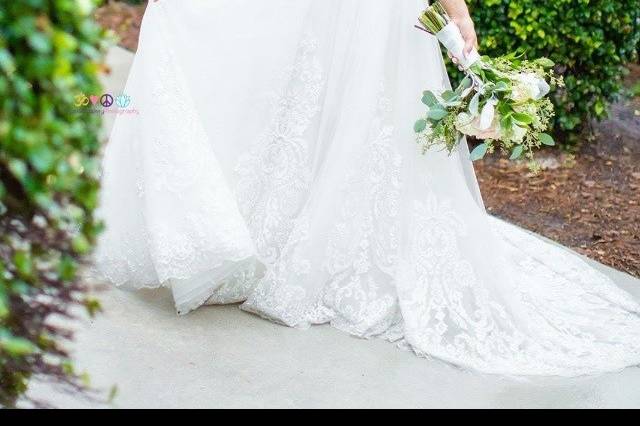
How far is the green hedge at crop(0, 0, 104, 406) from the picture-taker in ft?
5.38

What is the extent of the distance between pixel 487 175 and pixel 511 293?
2137mm

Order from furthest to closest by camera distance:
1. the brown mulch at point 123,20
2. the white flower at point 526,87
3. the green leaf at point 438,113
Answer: the brown mulch at point 123,20
the green leaf at point 438,113
the white flower at point 526,87

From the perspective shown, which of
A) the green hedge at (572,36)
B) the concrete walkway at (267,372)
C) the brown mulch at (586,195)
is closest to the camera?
the concrete walkway at (267,372)

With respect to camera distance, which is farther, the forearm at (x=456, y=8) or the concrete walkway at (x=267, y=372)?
the forearm at (x=456, y=8)

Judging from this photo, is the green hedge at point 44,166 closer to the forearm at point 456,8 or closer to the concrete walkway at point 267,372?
the concrete walkway at point 267,372

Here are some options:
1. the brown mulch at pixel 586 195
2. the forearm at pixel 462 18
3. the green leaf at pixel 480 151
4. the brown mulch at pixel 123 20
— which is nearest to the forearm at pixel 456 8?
the forearm at pixel 462 18

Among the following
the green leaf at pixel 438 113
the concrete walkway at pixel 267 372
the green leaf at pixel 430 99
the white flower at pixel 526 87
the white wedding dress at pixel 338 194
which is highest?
the white flower at pixel 526 87

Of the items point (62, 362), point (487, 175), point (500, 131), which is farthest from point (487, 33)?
point (62, 362)

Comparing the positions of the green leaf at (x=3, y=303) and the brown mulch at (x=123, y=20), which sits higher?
the green leaf at (x=3, y=303)

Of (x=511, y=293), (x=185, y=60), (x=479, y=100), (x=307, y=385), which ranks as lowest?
(x=307, y=385)

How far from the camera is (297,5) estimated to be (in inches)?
155

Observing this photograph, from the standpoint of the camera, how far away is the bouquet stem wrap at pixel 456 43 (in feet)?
12.3
